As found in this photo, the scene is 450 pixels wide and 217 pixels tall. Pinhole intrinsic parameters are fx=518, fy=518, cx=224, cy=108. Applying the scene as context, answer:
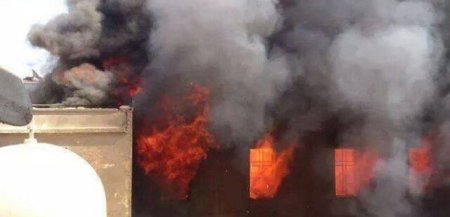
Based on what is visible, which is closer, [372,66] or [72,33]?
[72,33]

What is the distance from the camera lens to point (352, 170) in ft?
46.1

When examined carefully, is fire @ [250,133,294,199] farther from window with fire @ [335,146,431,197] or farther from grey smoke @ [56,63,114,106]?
grey smoke @ [56,63,114,106]

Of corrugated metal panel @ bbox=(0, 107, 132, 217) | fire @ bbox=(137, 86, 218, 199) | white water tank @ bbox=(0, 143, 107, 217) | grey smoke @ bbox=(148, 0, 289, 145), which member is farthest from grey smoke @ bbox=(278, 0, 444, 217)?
white water tank @ bbox=(0, 143, 107, 217)

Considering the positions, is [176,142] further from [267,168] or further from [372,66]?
[372,66]

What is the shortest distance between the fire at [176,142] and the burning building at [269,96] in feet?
0.09

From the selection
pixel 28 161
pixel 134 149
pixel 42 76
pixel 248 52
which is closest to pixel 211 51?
pixel 248 52

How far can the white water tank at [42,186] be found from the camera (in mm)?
3850

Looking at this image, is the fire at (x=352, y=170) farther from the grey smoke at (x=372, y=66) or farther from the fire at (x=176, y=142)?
the fire at (x=176, y=142)

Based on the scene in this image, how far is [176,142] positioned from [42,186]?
25.0 feet

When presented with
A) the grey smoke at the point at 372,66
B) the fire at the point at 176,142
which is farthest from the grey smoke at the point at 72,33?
the grey smoke at the point at 372,66

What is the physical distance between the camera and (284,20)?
13.2 meters

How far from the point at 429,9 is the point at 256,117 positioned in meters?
5.66

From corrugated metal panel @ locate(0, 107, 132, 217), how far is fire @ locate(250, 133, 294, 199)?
4.01 meters

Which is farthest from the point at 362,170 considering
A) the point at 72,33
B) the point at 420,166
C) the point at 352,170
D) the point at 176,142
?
the point at 72,33
